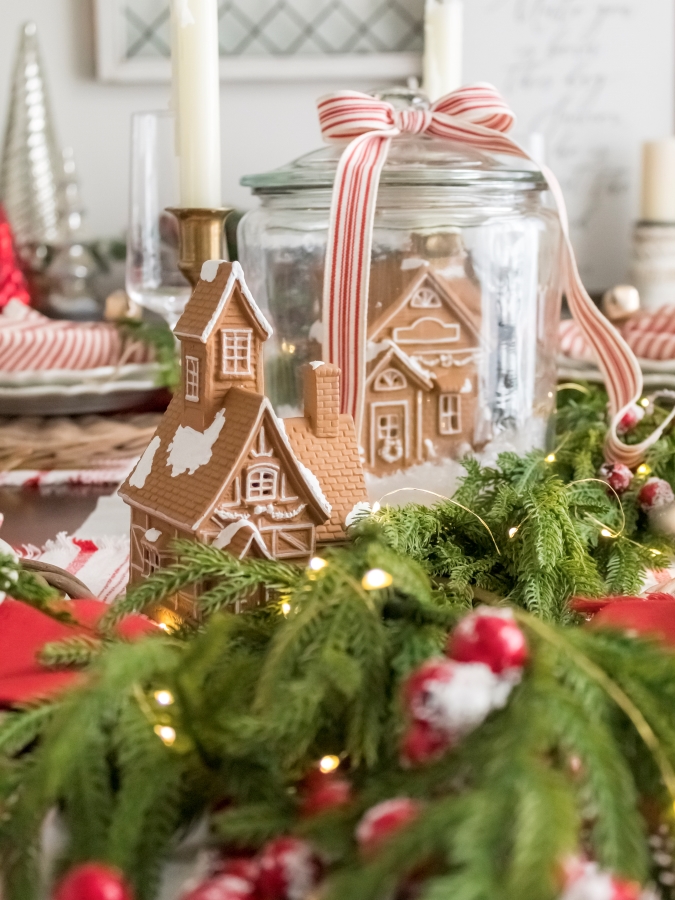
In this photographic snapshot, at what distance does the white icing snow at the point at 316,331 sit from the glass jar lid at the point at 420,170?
0.36ft

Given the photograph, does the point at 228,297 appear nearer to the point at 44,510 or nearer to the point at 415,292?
the point at 415,292

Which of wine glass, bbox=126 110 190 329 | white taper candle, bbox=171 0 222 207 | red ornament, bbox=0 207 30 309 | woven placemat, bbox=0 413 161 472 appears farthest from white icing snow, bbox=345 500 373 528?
red ornament, bbox=0 207 30 309

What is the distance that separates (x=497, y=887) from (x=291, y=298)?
64 centimetres

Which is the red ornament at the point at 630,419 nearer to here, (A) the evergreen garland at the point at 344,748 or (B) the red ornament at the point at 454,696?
(A) the evergreen garland at the point at 344,748

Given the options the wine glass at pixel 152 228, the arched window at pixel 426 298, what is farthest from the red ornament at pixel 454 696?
the wine glass at pixel 152 228

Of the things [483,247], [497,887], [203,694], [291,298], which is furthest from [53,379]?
[497,887]

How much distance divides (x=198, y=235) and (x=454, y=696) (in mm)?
530

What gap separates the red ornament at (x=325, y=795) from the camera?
318 millimetres

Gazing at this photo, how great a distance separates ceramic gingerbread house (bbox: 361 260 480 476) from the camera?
29.9 inches

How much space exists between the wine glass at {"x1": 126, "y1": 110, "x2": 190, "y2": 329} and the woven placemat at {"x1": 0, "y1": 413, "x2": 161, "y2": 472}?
0.15 meters

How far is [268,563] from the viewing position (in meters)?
0.48

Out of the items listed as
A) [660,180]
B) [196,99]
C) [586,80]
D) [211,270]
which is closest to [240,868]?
[211,270]

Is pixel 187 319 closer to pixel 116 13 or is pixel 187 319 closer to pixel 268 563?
pixel 268 563

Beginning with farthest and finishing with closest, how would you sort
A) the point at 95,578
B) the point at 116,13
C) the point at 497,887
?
the point at 116,13, the point at 95,578, the point at 497,887
